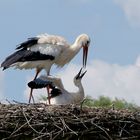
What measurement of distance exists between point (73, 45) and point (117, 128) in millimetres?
5369

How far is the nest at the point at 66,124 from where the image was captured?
8875mm

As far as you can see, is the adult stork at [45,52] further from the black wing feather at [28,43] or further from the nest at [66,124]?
the nest at [66,124]

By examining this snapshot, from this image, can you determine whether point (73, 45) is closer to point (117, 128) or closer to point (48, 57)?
point (48, 57)

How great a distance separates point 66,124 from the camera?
351 inches

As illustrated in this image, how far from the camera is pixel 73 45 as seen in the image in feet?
46.9

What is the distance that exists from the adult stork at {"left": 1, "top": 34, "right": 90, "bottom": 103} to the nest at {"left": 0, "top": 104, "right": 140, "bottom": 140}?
4820mm

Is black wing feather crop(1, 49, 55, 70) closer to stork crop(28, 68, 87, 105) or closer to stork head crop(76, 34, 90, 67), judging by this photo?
stork head crop(76, 34, 90, 67)

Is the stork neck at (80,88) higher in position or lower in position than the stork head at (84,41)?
lower

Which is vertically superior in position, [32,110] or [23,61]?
[23,61]

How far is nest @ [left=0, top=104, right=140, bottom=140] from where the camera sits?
29.1 ft

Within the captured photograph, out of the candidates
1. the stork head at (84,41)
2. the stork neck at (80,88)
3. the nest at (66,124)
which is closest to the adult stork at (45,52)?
the stork head at (84,41)

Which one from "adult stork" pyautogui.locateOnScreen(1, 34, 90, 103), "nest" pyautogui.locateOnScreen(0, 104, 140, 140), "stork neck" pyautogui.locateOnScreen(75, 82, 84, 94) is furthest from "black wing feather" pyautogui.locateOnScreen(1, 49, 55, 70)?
"nest" pyautogui.locateOnScreen(0, 104, 140, 140)

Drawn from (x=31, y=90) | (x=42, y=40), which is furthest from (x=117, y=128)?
(x=42, y=40)

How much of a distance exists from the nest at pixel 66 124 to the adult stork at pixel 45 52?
4.82 metres
